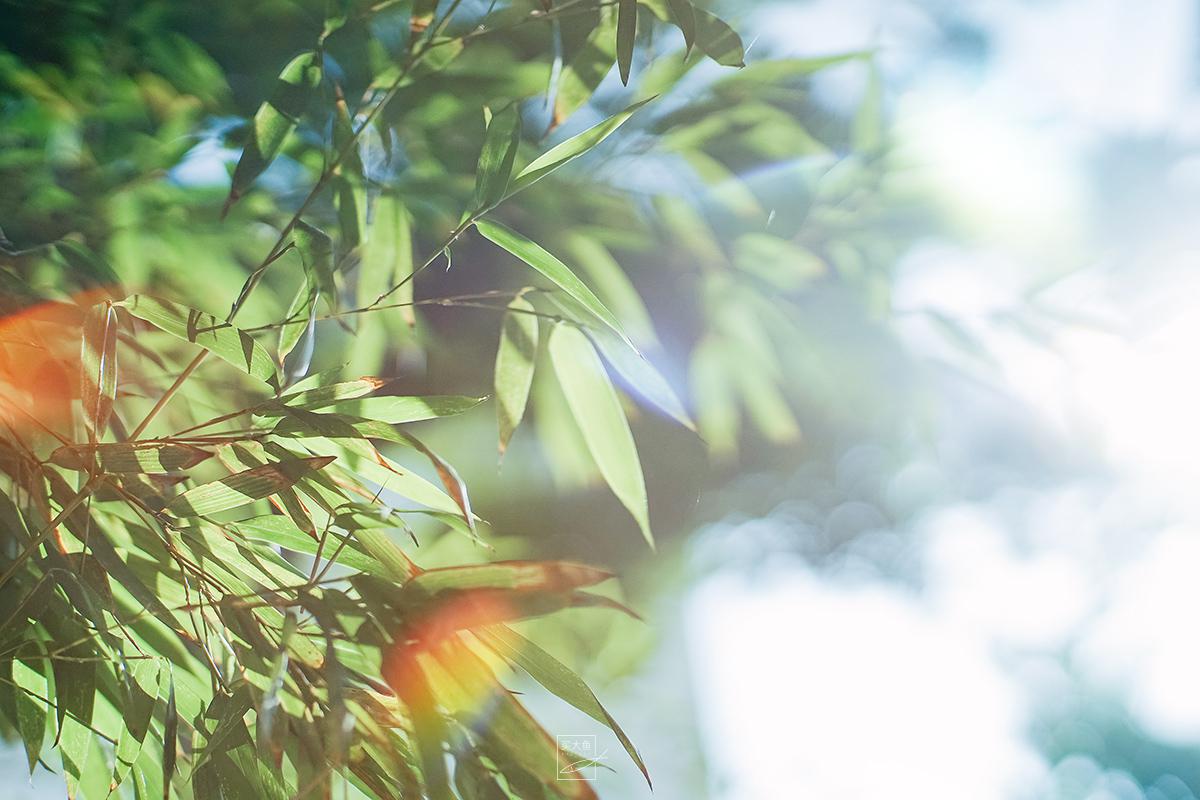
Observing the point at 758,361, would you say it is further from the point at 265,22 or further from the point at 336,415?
the point at 336,415

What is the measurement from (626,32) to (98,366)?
199mm

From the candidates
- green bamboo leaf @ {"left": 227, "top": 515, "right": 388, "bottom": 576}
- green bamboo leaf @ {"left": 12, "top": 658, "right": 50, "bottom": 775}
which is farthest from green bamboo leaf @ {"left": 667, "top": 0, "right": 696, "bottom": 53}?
green bamboo leaf @ {"left": 12, "top": 658, "right": 50, "bottom": 775}

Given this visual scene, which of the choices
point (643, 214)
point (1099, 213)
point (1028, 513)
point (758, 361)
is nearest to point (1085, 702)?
point (1028, 513)

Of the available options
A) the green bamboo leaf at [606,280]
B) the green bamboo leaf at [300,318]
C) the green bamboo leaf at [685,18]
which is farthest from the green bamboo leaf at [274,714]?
the green bamboo leaf at [606,280]

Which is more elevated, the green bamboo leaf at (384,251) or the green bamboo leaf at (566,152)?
the green bamboo leaf at (566,152)

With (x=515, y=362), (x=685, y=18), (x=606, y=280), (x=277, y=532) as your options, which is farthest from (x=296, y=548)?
(x=606, y=280)

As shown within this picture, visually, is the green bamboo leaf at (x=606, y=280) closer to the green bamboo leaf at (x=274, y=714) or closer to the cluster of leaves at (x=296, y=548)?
the cluster of leaves at (x=296, y=548)

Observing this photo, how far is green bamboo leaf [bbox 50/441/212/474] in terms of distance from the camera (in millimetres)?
246

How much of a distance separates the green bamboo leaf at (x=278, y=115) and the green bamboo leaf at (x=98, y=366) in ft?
0.25

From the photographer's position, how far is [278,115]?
322mm

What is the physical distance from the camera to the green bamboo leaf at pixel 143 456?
0.25m

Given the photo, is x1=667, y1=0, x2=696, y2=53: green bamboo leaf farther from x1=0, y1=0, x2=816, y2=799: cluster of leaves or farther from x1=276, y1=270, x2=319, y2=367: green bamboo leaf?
x1=276, y1=270, x2=319, y2=367: green bamboo leaf

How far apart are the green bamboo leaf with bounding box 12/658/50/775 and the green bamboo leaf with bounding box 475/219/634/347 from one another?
0.22m

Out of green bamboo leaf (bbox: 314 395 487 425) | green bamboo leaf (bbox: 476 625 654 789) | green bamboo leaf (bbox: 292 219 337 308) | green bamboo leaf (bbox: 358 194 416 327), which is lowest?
green bamboo leaf (bbox: 476 625 654 789)
